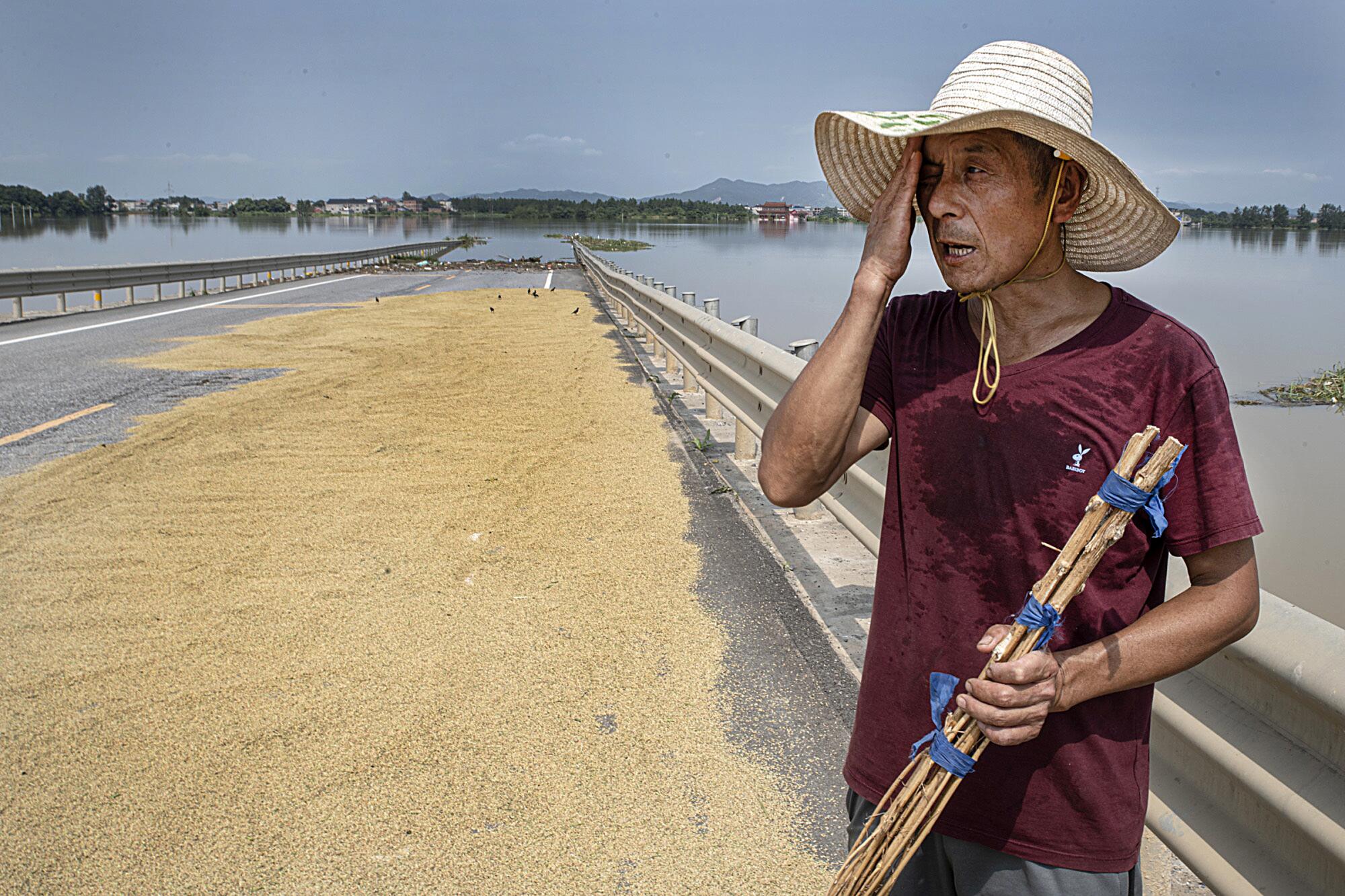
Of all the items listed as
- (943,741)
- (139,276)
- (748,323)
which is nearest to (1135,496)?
(943,741)

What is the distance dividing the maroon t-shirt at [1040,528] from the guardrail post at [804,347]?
9.69 feet

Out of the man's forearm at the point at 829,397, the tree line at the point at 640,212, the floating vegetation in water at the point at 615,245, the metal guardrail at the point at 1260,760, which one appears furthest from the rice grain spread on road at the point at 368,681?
the tree line at the point at 640,212

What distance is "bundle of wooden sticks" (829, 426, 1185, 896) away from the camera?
4.72ft

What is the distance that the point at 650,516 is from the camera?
18.6 ft

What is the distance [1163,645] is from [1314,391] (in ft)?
47.7

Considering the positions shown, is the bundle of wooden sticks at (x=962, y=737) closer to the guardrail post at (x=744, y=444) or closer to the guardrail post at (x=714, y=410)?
the guardrail post at (x=744, y=444)

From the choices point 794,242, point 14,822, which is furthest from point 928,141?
point 794,242

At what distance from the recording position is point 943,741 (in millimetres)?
1623

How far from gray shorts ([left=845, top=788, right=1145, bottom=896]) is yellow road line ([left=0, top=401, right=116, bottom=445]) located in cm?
759

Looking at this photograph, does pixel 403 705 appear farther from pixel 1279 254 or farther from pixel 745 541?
pixel 1279 254

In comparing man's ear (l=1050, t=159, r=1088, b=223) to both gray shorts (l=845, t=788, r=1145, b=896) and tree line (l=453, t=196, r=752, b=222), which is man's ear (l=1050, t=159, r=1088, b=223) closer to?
gray shorts (l=845, t=788, r=1145, b=896)

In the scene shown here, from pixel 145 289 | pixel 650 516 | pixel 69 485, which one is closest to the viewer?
pixel 650 516

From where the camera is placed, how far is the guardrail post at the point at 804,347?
4.79 meters

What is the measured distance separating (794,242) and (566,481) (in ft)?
216
